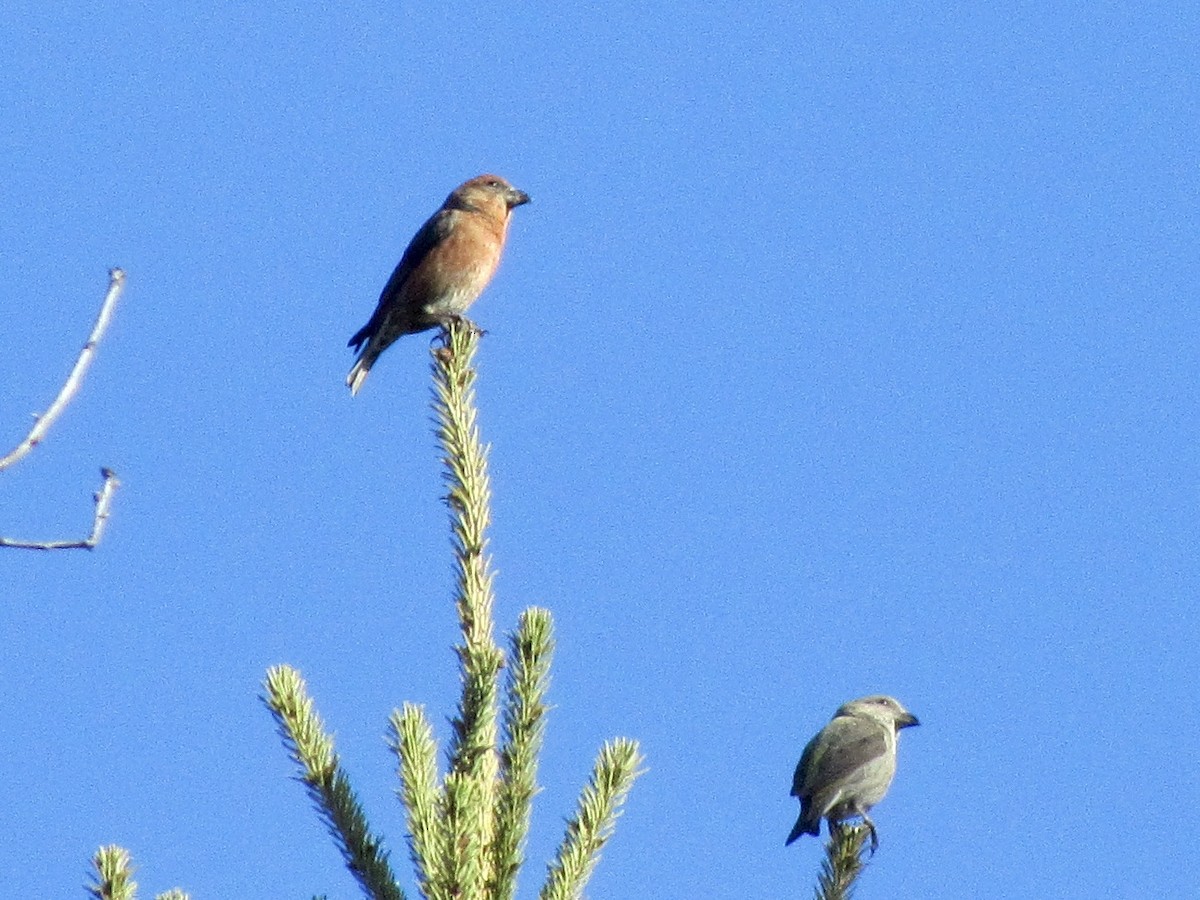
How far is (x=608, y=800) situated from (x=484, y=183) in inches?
316

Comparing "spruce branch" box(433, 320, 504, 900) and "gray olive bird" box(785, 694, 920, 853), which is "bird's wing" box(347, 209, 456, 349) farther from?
"spruce branch" box(433, 320, 504, 900)

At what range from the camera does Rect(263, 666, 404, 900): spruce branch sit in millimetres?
2998

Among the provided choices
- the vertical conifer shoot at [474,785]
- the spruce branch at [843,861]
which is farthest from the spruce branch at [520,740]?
the spruce branch at [843,861]

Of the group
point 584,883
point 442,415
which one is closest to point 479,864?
point 584,883

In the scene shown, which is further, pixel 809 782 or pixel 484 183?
pixel 484 183

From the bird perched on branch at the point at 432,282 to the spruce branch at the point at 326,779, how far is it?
6468 mm

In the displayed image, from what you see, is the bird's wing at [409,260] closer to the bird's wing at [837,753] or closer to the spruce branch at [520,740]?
the bird's wing at [837,753]

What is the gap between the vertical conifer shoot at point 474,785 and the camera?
291cm

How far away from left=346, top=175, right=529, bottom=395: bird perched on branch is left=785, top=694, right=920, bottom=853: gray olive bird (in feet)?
10.7

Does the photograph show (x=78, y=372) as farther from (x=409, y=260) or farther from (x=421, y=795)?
(x=409, y=260)

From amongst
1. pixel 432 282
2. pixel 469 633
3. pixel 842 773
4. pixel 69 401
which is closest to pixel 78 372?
pixel 69 401

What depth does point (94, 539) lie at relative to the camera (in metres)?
2.76

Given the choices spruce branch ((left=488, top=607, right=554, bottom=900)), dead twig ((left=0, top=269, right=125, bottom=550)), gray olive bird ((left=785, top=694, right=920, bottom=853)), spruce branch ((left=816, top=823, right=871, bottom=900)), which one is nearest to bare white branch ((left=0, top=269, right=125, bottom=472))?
dead twig ((left=0, top=269, right=125, bottom=550))

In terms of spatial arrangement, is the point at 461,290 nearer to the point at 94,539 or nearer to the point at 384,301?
the point at 384,301
